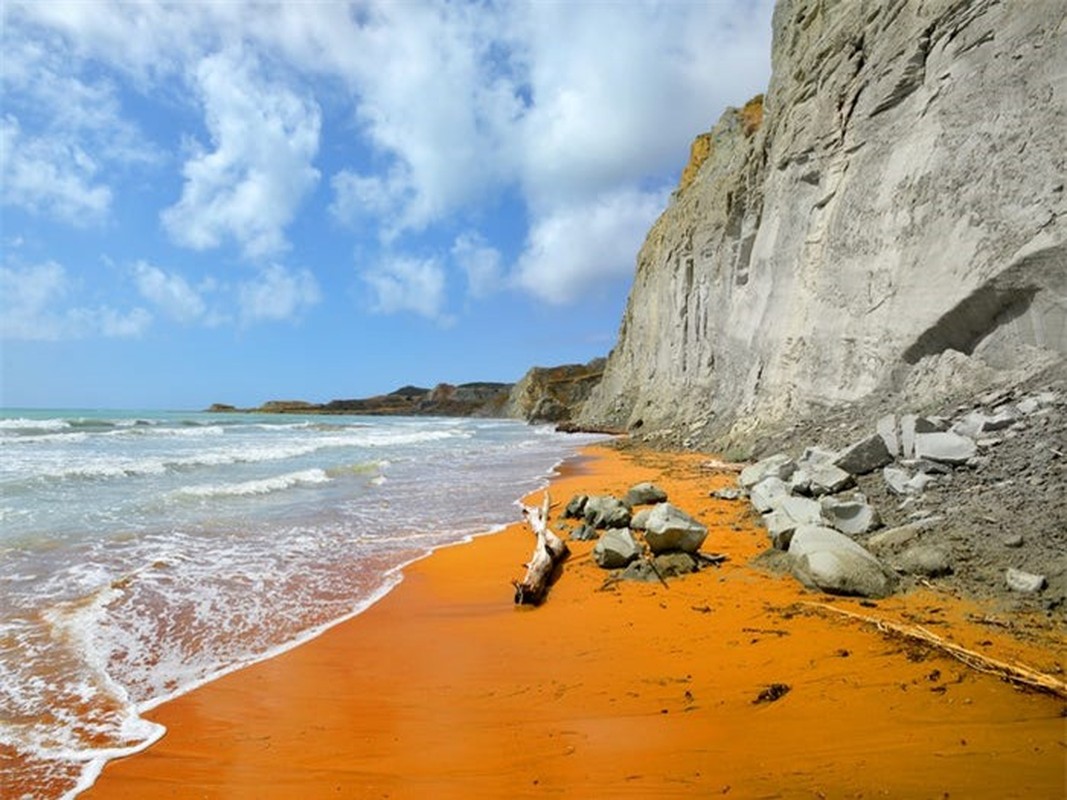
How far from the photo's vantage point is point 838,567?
5273mm

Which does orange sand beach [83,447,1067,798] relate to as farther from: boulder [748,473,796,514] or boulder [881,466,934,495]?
boulder [748,473,796,514]

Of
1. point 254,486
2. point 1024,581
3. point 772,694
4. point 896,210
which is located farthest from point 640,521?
point 254,486

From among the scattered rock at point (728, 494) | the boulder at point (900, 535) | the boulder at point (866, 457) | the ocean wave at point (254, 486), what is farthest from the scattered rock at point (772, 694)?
the ocean wave at point (254, 486)

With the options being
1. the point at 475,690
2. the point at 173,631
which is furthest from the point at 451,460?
the point at 475,690

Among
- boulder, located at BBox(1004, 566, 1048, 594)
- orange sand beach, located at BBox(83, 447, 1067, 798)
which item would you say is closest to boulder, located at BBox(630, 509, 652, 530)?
orange sand beach, located at BBox(83, 447, 1067, 798)

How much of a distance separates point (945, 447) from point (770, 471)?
3084 millimetres

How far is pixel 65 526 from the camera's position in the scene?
9.63m

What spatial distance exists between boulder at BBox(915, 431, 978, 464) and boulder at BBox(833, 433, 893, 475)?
51 centimetres

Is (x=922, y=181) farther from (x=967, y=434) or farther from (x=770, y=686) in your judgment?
(x=770, y=686)

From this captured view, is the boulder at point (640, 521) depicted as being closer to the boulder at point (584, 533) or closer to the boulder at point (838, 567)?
the boulder at point (584, 533)

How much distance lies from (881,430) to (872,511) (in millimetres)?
2296

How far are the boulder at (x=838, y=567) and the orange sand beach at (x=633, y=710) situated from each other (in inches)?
6.4

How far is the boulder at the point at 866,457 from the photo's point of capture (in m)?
8.18

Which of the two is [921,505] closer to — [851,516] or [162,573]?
[851,516]
